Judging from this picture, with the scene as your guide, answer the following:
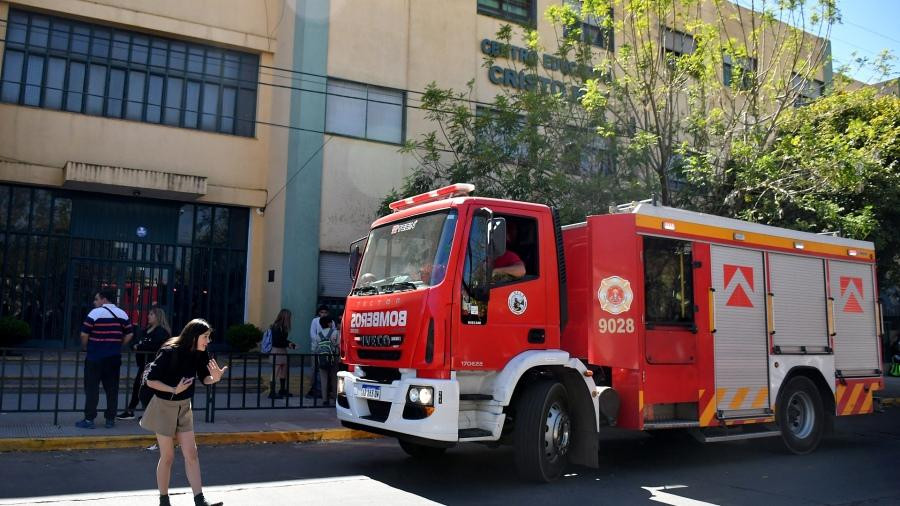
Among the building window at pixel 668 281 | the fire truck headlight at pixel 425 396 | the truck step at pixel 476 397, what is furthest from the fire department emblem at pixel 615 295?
the fire truck headlight at pixel 425 396

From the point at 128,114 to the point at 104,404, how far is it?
25.6 ft

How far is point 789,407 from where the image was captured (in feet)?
32.1

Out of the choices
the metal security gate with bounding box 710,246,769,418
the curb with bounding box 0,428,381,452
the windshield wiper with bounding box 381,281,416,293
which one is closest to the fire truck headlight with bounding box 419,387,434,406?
the windshield wiper with bounding box 381,281,416,293

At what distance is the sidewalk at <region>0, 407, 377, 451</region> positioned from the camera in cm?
888

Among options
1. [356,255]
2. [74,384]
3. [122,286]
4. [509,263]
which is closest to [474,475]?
[509,263]

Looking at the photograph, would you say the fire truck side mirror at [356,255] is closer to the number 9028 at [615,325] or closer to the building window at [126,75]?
the number 9028 at [615,325]

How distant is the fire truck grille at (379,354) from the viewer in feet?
23.4

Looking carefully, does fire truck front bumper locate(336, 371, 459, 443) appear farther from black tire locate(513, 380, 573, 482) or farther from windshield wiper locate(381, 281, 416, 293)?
windshield wiper locate(381, 281, 416, 293)

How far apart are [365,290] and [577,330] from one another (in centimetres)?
245

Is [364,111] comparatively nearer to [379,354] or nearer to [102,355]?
[102,355]

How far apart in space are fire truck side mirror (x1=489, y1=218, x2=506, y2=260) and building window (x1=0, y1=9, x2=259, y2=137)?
42.4 feet

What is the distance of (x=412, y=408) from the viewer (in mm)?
6855

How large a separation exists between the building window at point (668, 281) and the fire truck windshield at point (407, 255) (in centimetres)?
247

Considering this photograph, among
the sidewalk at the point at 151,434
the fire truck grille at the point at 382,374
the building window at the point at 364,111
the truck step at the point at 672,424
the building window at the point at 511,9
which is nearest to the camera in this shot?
the fire truck grille at the point at 382,374
